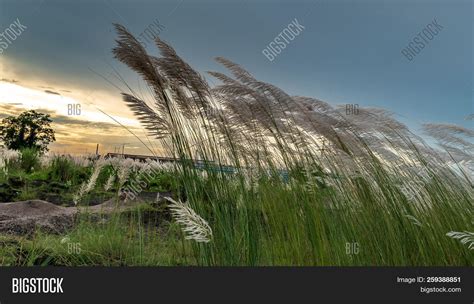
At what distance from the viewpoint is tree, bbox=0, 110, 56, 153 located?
2869 mm

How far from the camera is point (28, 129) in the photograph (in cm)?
297

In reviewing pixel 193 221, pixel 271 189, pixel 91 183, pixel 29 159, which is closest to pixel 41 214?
pixel 29 159

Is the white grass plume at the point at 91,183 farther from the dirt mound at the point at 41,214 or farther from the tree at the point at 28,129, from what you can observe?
the tree at the point at 28,129

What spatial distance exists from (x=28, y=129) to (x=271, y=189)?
5.04 ft

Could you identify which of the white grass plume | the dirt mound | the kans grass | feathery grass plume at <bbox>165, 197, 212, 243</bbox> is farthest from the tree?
feathery grass plume at <bbox>165, 197, 212, 243</bbox>

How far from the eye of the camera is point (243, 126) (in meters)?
3.04

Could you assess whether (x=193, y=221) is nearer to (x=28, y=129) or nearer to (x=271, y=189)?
(x=271, y=189)

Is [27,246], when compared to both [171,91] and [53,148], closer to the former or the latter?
[53,148]

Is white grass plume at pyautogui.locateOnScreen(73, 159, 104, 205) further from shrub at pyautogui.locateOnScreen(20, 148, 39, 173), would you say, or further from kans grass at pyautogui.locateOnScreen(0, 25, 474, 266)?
shrub at pyautogui.locateOnScreen(20, 148, 39, 173)

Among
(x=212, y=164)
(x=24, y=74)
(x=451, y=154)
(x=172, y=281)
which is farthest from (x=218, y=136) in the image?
(x=451, y=154)

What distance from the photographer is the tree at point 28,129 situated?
113 inches

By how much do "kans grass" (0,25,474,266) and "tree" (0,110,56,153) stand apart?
0.61m

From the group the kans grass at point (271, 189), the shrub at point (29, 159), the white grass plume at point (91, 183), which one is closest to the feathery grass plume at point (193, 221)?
the kans grass at point (271, 189)

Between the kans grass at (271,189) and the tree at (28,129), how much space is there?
610 millimetres
